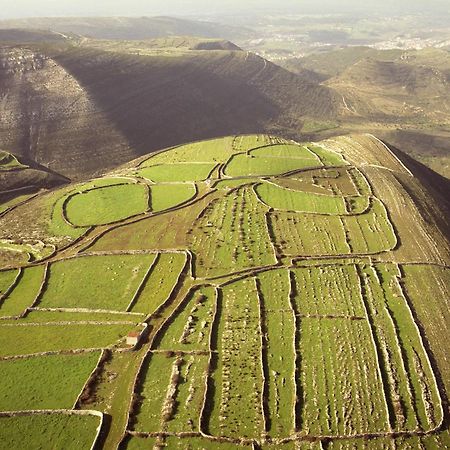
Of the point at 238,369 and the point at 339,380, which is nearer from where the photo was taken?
the point at 339,380

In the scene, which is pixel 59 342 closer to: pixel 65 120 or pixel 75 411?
pixel 75 411

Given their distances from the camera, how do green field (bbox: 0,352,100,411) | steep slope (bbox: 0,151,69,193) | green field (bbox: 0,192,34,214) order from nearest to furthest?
green field (bbox: 0,352,100,411) < green field (bbox: 0,192,34,214) < steep slope (bbox: 0,151,69,193)

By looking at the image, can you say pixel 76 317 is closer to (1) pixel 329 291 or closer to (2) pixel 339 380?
(2) pixel 339 380

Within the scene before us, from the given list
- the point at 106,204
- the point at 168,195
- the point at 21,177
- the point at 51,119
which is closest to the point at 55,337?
the point at 106,204

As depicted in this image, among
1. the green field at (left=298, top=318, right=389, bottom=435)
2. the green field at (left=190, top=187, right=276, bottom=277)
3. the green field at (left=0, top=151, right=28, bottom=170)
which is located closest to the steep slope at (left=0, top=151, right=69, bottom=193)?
the green field at (left=0, top=151, right=28, bottom=170)

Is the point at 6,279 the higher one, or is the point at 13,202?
the point at 6,279

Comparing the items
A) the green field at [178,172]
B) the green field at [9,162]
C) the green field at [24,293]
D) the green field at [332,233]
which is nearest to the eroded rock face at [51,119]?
the green field at [9,162]

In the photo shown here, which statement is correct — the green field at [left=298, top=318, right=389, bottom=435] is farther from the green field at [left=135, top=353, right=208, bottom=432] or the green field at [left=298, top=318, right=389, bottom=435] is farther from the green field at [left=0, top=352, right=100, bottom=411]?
the green field at [left=0, top=352, right=100, bottom=411]
